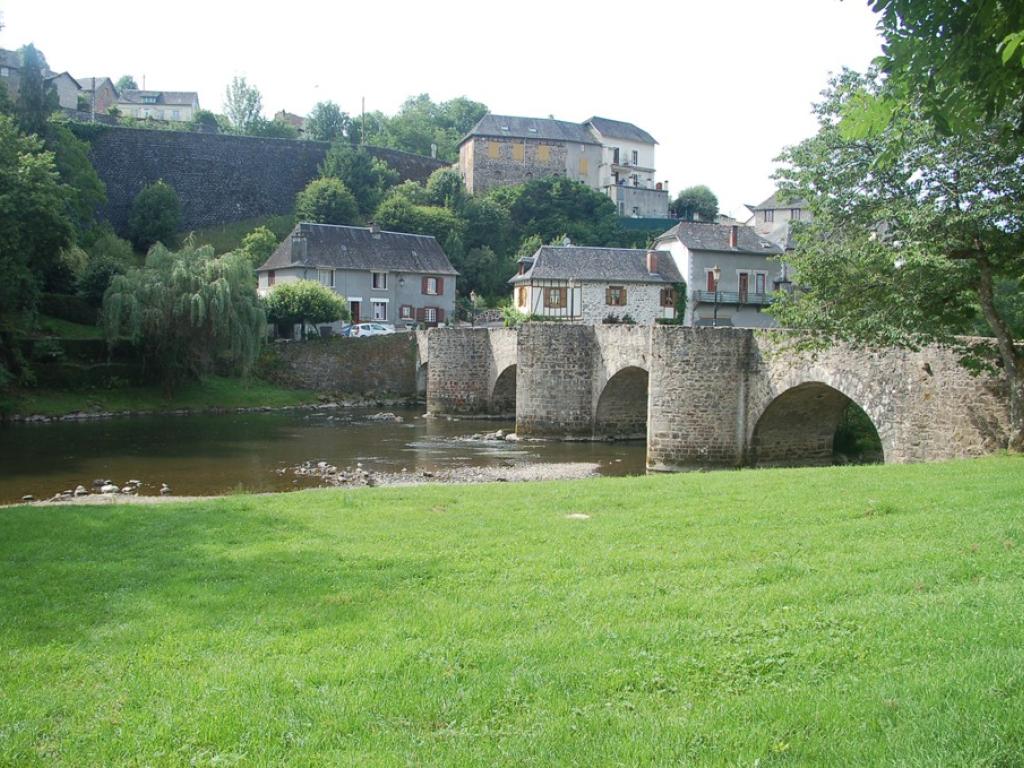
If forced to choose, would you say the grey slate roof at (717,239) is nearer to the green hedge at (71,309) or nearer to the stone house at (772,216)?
the stone house at (772,216)

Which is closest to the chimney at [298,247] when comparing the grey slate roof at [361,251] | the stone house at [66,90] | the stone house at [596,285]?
the grey slate roof at [361,251]

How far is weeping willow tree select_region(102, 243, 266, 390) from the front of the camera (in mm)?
36469

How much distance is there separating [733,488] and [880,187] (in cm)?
614

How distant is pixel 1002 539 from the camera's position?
26.0ft

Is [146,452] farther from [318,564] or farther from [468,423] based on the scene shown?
[318,564]

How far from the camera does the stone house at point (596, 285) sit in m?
45.4

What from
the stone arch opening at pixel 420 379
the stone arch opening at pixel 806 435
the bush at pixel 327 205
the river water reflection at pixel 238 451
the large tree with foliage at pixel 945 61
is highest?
the bush at pixel 327 205

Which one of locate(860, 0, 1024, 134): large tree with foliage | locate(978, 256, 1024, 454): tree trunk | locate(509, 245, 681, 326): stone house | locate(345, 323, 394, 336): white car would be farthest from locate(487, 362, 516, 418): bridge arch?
locate(860, 0, 1024, 134): large tree with foliage

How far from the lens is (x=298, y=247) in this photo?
51.5 meters

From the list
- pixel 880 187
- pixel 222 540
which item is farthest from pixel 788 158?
pixel 222 540

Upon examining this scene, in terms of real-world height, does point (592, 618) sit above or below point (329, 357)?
below

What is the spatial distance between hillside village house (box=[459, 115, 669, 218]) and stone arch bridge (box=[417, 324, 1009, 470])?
41534 millimetres

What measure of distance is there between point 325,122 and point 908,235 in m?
74.1

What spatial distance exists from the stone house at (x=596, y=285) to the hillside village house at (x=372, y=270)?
8407mm
